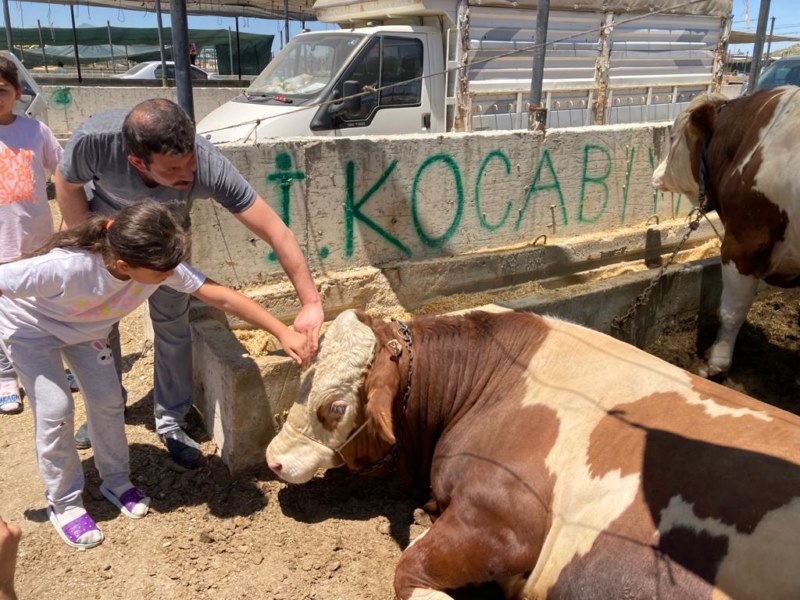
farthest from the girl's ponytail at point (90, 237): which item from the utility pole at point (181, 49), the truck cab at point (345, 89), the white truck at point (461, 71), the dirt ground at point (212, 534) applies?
the truck cab at point (345, 89)

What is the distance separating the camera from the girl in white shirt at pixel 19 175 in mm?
3756

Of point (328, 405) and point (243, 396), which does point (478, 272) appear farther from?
point (328, 405)

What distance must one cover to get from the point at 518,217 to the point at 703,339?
171 cm

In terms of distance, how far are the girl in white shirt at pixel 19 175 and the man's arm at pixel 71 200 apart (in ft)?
2.28

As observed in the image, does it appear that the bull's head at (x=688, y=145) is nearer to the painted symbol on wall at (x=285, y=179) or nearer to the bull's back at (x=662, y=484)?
the painted symbol on wall at (x=285, y=179)

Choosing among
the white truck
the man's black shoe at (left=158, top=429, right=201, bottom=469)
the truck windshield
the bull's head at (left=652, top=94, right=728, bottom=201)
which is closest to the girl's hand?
the man's black shoe at (left=158, top=429, right=201, bottom=469)

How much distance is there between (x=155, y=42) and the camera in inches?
1081

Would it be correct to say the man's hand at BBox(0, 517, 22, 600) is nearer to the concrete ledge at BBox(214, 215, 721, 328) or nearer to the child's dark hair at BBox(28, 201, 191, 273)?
the child's dark hair at BBox(28, 201, 191, 273)

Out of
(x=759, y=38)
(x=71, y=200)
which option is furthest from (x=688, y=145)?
(x=71, y=200)

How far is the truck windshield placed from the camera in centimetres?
732

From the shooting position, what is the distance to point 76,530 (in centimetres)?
301

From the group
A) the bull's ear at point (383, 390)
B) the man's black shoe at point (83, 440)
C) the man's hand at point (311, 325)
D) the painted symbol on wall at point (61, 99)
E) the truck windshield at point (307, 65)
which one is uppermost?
the truck windshield at point (307, 65)

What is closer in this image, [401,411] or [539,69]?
[401,411]

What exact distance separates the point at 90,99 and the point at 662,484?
14.7m
